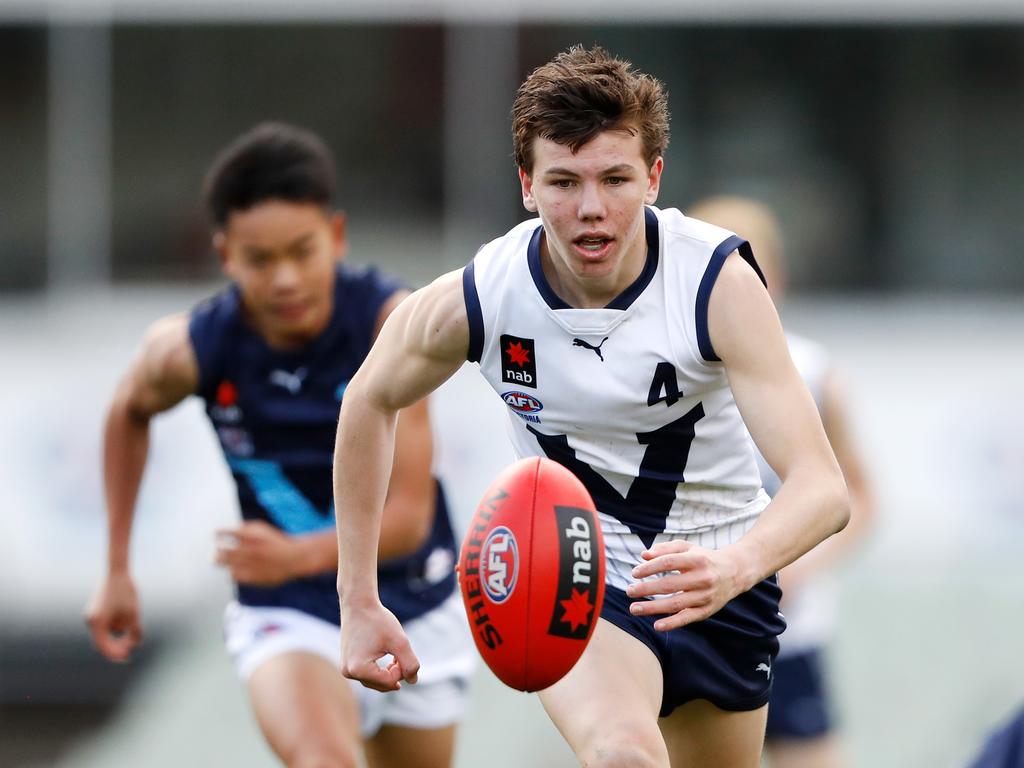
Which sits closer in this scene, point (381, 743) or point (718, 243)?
point (718, 243)

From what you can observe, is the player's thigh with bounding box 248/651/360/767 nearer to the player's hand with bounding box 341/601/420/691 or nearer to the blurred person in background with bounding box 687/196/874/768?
the player's hand with bounding box 341/601/420/691

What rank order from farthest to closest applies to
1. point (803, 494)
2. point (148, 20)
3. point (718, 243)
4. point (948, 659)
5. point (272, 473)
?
point (148, 20)
point (948, 659)
point (272, 473)
point (718, 243)
point (803, 494)

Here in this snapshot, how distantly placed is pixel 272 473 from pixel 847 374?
6.52 m

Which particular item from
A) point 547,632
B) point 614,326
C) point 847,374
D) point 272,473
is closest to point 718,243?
point 614,326

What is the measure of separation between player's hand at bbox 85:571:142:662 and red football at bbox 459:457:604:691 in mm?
1921

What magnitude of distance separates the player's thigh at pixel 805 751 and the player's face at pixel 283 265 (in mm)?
2507

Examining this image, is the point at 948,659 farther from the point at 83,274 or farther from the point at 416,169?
the point at 83,274

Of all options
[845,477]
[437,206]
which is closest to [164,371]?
[845,477]

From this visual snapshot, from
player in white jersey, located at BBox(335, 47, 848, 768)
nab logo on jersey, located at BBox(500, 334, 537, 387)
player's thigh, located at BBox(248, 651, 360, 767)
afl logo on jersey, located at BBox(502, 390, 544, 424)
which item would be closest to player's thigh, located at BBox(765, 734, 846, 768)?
player's thigh, located at BBox(248, 651, 360, 767)

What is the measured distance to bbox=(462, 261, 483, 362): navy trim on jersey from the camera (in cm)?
393

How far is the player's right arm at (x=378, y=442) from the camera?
12.9 ft

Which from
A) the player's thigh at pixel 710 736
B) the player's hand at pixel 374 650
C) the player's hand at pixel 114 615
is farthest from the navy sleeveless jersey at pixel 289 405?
the player's thigh at pixel 710 736

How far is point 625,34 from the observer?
448 inches

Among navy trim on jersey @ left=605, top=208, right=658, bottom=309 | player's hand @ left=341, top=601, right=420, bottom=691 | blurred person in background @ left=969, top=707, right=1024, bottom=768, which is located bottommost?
blurred person in background @ left=969, top=707, right=1024, bottom=768
